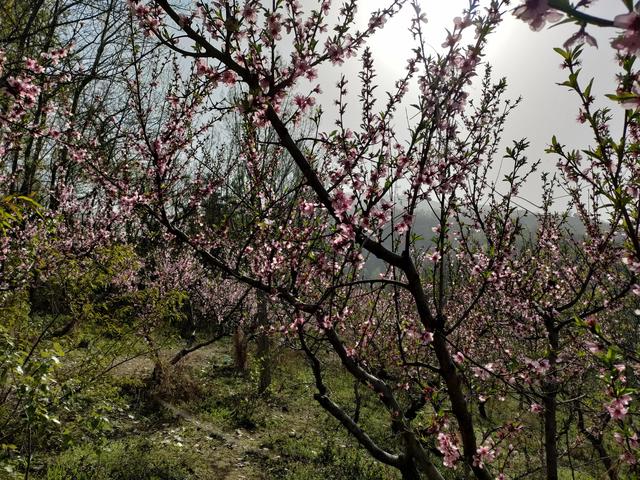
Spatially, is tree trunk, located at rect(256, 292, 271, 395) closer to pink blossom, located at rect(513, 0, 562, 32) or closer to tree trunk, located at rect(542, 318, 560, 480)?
tree trunk, located at rect(542, 318, 560, 480)

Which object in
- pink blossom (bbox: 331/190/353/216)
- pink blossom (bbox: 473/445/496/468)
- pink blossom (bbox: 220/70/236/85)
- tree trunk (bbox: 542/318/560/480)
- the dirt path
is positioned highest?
pink blossom (bbox: 220/70/236/85)

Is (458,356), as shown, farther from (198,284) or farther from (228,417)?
(198,284)

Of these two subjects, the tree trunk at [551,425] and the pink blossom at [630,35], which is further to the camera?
the tree trunk at [551,425]

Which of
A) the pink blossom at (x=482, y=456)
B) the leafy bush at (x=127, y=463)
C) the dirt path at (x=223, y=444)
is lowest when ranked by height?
the leafy bush at (x=127, y=463)

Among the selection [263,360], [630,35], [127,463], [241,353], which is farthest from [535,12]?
[241,353]

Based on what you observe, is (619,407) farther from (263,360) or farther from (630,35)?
(263,360)

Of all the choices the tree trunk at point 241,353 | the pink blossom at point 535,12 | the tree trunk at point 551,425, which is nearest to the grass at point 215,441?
the tree trunk at point 241,353

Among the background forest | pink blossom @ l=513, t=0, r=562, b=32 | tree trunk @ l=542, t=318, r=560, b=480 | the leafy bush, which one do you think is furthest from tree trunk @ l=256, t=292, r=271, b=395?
pink blossom @ l=513, t=0, r=562, b=32

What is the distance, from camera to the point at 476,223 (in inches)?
184

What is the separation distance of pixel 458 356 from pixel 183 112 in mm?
4181

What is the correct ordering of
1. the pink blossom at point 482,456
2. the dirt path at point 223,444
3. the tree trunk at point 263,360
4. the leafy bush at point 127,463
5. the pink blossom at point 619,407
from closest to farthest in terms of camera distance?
the pink blossom at point 619,407 → the pink blossom at point 482,456 → the leafy bush at point 127,463 → the dirt path at point 223,444 → the tree trunk at point 263,360

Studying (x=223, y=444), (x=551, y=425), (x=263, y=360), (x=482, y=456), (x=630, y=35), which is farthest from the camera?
(x=263, y=360)

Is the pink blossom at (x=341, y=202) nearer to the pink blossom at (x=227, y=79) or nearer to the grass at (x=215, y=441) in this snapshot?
the pink blossom at (x=227, y=79)

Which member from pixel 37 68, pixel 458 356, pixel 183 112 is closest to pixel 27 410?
pixel 458 356
